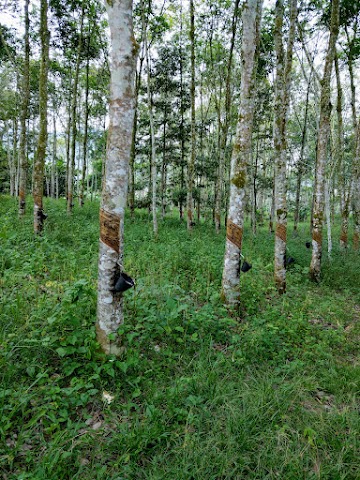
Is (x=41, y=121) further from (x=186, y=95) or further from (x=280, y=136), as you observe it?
(x=186, y=95)

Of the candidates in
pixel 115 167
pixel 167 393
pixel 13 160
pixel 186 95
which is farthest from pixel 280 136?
pixel 13 160

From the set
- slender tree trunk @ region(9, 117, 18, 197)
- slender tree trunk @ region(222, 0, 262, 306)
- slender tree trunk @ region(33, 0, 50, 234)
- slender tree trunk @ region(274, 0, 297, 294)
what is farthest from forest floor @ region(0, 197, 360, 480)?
slender tree trunk @ region(9, 117, 18, 197)

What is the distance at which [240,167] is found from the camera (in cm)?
534

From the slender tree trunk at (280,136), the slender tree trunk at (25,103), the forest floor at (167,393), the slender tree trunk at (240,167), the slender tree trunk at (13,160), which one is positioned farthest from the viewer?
the slender tree trunk at (13,160)

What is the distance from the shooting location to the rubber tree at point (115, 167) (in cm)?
317

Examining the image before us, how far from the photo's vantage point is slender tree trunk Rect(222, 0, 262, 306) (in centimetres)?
516

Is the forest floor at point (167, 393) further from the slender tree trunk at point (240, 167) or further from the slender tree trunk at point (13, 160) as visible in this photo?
the slender tree trunk at point (13, 160)

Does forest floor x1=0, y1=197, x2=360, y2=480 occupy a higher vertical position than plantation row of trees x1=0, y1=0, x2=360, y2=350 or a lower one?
lower

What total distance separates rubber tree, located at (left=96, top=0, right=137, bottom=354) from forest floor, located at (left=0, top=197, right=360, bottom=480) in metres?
0.32

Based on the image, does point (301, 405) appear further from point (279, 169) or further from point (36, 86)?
point (36, 86)

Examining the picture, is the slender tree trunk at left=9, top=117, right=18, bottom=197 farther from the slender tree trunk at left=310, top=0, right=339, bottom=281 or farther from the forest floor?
the slender tree trunk at left=310, top=0, right=339, bottom=281

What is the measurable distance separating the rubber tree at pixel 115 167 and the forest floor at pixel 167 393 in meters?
0.32

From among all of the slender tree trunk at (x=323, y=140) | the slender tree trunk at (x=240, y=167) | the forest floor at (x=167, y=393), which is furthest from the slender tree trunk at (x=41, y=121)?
the slender tree trunk at (x=323, y=140)

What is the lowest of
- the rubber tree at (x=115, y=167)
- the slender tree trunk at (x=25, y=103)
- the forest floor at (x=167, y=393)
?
the forest floor at (x=167, y=393)
